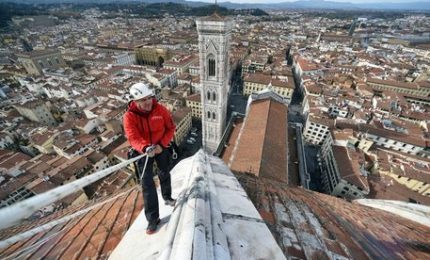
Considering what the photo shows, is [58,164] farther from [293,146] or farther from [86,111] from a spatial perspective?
[293,146]

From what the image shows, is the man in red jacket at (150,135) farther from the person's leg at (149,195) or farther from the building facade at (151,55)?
the building facade at (151,55)

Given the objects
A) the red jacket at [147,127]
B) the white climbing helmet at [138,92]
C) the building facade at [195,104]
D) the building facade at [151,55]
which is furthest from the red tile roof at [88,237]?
the building facade at [151,55]

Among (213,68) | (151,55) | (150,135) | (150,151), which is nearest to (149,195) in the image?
(150,151)

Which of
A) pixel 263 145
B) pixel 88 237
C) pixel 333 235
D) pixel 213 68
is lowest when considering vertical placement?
pixel 263 145

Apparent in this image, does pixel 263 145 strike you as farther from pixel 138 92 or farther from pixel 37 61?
pixel 37 61

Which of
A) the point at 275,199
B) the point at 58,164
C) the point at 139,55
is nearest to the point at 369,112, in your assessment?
the point at 275,199

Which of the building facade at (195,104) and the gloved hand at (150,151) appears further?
the building facade at (195,104)

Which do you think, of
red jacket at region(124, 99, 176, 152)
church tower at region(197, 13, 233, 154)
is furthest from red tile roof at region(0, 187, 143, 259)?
church tower at region(197, 13, 233, 154)
